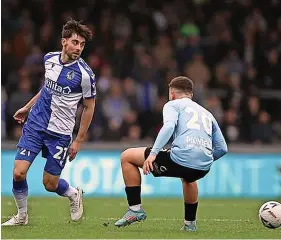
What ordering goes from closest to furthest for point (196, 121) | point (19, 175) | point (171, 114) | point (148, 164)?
point (148, 164), point (171, 114), point (196, 121), point (19, 175)

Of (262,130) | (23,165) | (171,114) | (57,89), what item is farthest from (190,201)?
(262,130)

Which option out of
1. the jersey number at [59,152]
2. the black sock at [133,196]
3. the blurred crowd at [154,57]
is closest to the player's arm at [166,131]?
the black sock at [133,196]

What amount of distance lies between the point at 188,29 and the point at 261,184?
5.29 m

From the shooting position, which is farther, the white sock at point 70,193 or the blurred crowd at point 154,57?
the blurred crowd at point 154,57

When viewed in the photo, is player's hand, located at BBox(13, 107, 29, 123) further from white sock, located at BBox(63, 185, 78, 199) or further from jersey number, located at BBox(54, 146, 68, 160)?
white sock, located at BBox(63, 185, 78, 199)

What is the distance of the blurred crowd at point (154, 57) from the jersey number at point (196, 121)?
9778 millimetres

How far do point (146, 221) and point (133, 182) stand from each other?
172 cm

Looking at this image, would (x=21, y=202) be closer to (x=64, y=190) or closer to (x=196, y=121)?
(x=64, y=190)

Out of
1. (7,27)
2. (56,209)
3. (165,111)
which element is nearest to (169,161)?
(165,111)

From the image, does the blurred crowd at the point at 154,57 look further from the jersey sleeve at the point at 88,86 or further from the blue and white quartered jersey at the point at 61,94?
the jersey sleeve at the point at 88,86

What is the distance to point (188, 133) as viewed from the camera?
10883 mm

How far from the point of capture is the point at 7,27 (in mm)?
23125

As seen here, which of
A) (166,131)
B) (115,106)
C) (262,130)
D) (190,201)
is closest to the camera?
(166,131)

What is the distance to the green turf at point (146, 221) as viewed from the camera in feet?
35.4
